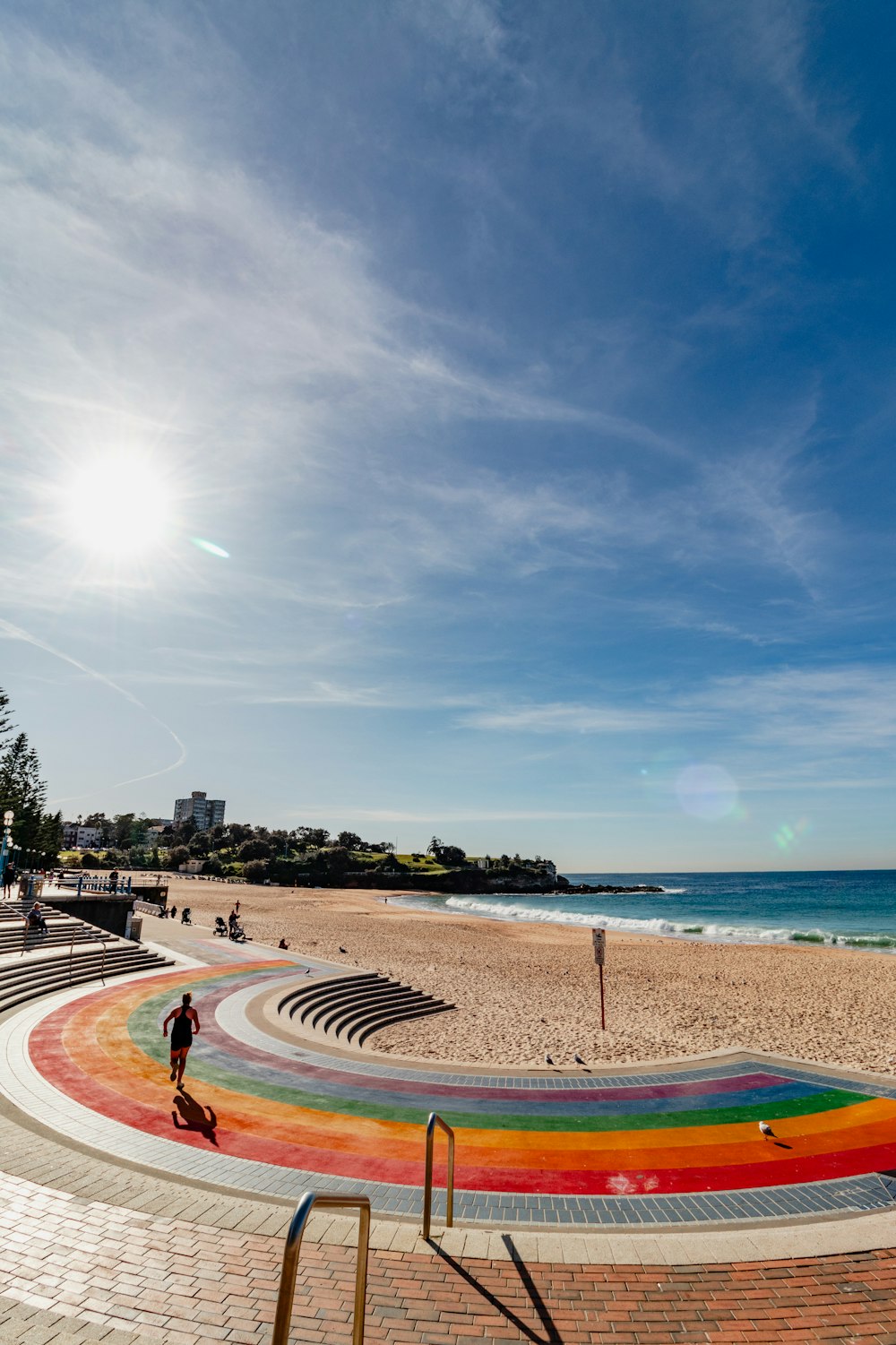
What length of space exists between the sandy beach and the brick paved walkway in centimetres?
859

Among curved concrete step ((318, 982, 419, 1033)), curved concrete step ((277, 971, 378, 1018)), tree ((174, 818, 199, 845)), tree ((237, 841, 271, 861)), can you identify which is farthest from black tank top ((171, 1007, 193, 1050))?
tree ((174, 818, 199, 845))

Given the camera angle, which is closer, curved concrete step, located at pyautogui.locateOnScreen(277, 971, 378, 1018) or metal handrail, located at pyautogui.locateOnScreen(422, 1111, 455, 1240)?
metal handrail, located at pyautogui.locateOnScreen(422, 1111, 455, 1240)

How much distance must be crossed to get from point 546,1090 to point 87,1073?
8000mm

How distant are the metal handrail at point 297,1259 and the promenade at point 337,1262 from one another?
0.84 meters

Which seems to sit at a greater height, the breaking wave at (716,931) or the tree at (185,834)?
the tree at (185,834)

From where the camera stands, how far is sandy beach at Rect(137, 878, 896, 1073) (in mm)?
17312

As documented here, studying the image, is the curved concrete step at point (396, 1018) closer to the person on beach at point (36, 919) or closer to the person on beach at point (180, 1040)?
the person on beach at point (180, 1040)

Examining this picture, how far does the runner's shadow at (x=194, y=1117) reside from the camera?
9.28 meters

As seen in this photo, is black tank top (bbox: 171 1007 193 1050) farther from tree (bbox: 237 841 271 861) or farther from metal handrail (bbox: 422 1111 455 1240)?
tree (bbox: 237 841 271 861)

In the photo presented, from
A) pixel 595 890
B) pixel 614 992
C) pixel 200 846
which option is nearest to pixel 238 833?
pixel 200 846

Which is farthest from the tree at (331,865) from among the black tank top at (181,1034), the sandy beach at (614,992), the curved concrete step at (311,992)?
the black tank top at (181,1034)

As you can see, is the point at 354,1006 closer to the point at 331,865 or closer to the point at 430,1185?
the point at 430,1185

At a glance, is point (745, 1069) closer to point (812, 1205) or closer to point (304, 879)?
point (812, 1205)

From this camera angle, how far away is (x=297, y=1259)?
3.49 metres
